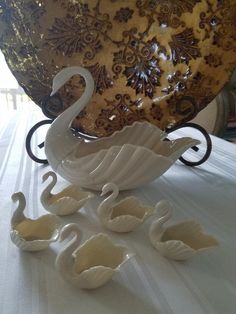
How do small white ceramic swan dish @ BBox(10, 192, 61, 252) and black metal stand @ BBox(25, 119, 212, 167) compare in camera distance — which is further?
black metal stand @ BBox(25, 119, 212, 167)

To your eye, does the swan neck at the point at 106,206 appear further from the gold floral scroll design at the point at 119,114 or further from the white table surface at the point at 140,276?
the gold floral scroll design at the point at 119,114

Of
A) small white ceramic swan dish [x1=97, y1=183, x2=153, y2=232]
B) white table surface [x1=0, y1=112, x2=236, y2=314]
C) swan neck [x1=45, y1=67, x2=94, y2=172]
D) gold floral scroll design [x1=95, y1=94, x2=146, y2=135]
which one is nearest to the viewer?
white table surface [x1=0, y1=112, x2=236, y2=314]

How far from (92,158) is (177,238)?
17 cm

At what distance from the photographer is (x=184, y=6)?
1.74 feet

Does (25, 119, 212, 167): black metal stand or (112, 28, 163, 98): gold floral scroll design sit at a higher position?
(112, 28, 163, 98): gold floral scroll design

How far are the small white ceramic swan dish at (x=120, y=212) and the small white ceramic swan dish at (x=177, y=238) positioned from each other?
3 centimetres

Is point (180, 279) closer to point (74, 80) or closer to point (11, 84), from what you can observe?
point (74, 80)

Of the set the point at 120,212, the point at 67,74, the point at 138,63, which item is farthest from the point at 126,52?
the point at 120,212

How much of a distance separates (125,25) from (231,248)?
0.40 metres

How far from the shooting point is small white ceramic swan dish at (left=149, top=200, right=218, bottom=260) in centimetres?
29

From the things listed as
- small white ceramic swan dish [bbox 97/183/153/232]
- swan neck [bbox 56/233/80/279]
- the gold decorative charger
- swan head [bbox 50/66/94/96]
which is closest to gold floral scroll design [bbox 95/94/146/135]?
the gold decorative charger

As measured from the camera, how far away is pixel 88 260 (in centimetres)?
28

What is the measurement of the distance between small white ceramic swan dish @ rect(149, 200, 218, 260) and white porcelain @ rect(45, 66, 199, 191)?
0.41 ft

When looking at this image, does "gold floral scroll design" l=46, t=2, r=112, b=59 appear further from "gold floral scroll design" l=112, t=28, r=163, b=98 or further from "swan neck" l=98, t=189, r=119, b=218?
"swan neck" l=98, t=189, r=119, b=218
